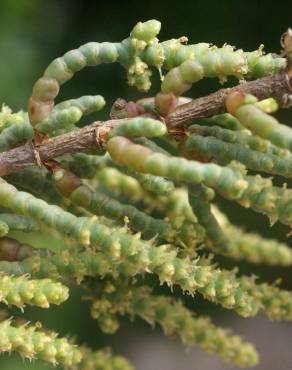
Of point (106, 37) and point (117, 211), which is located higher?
point (106, 37)

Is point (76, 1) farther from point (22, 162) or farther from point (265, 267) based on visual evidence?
point (22, 162)

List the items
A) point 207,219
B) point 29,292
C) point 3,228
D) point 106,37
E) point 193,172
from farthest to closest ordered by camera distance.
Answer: point 106,37, point 207,219, point 3,228, point 29,292, point 193,172

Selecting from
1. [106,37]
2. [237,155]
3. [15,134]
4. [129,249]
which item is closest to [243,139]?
[237,155]

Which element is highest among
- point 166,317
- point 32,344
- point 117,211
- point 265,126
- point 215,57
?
point 215,57

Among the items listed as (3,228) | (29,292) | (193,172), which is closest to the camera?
(193,172)

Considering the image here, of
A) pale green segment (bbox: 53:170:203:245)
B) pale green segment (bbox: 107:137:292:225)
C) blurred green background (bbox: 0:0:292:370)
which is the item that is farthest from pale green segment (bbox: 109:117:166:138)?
blurred green background (bbox: 0:0:292:370)

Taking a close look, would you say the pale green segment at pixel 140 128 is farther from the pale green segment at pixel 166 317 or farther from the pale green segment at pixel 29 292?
the pale green segment at pixel 166 317

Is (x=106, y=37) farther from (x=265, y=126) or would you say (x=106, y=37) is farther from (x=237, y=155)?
(x=265, y=126)

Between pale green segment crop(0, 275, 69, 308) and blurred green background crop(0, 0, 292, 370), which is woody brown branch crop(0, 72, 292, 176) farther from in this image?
blurred green background crop(0, 0, 292, 370)
